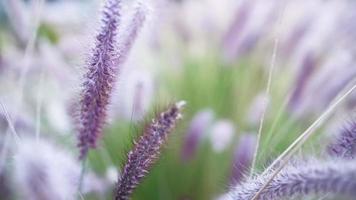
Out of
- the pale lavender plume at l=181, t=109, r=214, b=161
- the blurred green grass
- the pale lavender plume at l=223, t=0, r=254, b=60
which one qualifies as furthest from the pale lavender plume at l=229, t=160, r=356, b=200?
the pale lavender plume at l=223, t=0, r=254, b=60

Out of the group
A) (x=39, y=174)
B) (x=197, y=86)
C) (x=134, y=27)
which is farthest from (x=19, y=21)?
(x=39, y=174)

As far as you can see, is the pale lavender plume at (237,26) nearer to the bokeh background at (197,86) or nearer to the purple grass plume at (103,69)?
the bokeh background at (197,86)

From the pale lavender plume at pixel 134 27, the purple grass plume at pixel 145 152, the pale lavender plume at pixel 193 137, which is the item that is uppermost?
the pale lavender plume at pixel 134 27

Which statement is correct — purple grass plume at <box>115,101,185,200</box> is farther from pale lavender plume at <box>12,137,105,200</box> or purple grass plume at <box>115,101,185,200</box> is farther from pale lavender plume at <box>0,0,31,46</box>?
pale lavender plume at <box>0,0,31,46</box>

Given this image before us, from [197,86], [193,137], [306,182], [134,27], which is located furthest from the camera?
[197,86]

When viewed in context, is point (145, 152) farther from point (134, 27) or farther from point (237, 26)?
point (237, 26)

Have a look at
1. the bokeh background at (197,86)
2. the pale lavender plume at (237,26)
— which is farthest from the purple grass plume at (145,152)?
the pale lavender plume at (237,26)

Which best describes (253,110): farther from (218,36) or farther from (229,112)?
(218,36)
